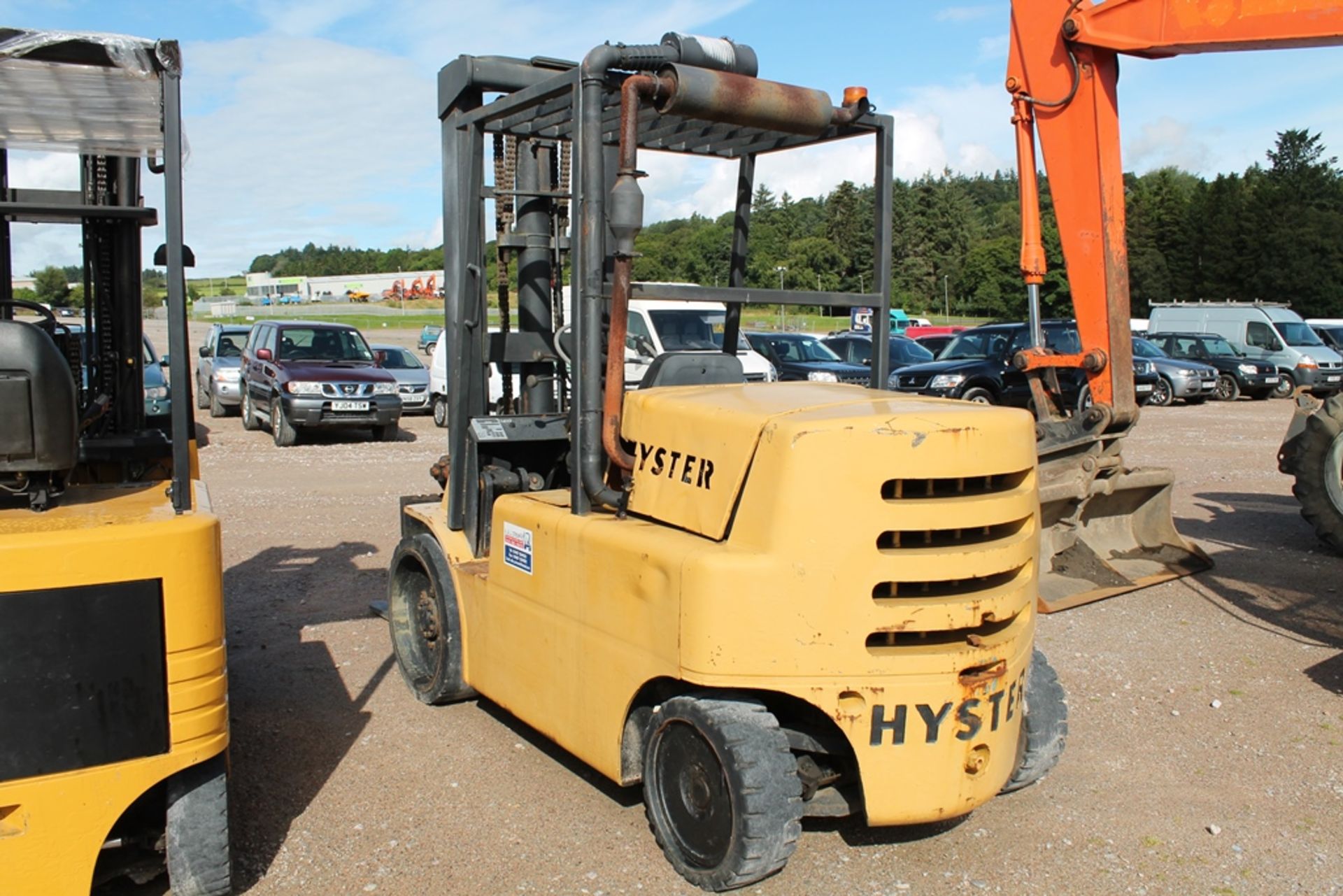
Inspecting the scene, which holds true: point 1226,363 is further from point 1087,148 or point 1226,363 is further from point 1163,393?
point 1087,148

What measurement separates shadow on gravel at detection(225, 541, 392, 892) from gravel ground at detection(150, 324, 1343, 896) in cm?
2

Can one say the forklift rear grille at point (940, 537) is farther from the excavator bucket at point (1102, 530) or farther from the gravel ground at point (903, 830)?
the excavator bucket at point (1102, 530)

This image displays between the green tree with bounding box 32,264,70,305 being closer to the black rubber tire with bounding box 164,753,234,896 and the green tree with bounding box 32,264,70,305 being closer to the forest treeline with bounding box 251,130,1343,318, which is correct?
the black rubber tire with bounding box 164,753,234,896

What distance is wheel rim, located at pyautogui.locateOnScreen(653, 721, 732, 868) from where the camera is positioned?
391cm

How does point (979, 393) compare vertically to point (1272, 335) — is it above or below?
below

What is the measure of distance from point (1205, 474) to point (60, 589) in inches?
530

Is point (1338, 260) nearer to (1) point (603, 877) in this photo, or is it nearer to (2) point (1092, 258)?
(2) point (1092, 258)

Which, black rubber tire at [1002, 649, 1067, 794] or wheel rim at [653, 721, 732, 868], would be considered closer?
wheel rim at [653, 721, 732, 868]

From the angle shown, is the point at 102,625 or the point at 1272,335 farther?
the point at 1272,335

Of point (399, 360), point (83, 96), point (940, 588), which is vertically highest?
point (83, 96)

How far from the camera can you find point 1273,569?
358 inches

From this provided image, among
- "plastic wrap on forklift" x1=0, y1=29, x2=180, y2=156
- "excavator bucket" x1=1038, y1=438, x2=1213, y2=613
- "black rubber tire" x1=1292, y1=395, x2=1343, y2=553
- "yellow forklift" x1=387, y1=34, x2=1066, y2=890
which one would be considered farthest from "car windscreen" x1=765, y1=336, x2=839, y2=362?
"plastic wrap on forklift" x1=0, y1=29, x2=180, y2=156

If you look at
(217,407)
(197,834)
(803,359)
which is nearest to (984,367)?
(803,359)

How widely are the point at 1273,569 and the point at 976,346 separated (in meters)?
12.1
